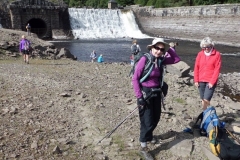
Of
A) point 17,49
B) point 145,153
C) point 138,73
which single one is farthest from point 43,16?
point 145,153

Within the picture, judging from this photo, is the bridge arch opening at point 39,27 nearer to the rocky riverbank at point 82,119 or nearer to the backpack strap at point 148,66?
the rocky riverbank at point 82,119

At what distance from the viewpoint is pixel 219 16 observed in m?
40.6

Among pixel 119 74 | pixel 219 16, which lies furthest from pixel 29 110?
pixel 219 16

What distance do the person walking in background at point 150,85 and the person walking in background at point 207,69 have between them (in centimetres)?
130

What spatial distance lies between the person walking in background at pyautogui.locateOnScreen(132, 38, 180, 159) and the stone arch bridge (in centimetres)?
4351

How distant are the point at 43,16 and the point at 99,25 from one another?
10531 mm

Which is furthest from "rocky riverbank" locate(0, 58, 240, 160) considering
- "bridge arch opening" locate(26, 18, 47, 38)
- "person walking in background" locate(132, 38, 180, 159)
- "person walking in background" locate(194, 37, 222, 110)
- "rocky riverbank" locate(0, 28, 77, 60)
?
"bridge arch opening" locate(26, 18, 47, 38)

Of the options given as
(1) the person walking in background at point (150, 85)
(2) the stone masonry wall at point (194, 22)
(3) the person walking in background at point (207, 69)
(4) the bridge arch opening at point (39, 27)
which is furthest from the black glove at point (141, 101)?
(4) the bridge arch opening at point (39, 27)

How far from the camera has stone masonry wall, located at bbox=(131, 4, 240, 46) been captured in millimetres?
37916

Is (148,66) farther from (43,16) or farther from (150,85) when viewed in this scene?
(43,16)

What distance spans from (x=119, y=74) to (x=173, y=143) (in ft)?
23.1

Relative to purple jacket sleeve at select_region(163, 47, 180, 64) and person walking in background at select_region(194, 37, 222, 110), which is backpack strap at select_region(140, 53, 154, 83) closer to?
purple jacket sleeve at select_region(163, 47, 180, 64)

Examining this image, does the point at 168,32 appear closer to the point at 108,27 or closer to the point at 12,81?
the point at 108,27

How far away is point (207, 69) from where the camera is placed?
5.87 m
